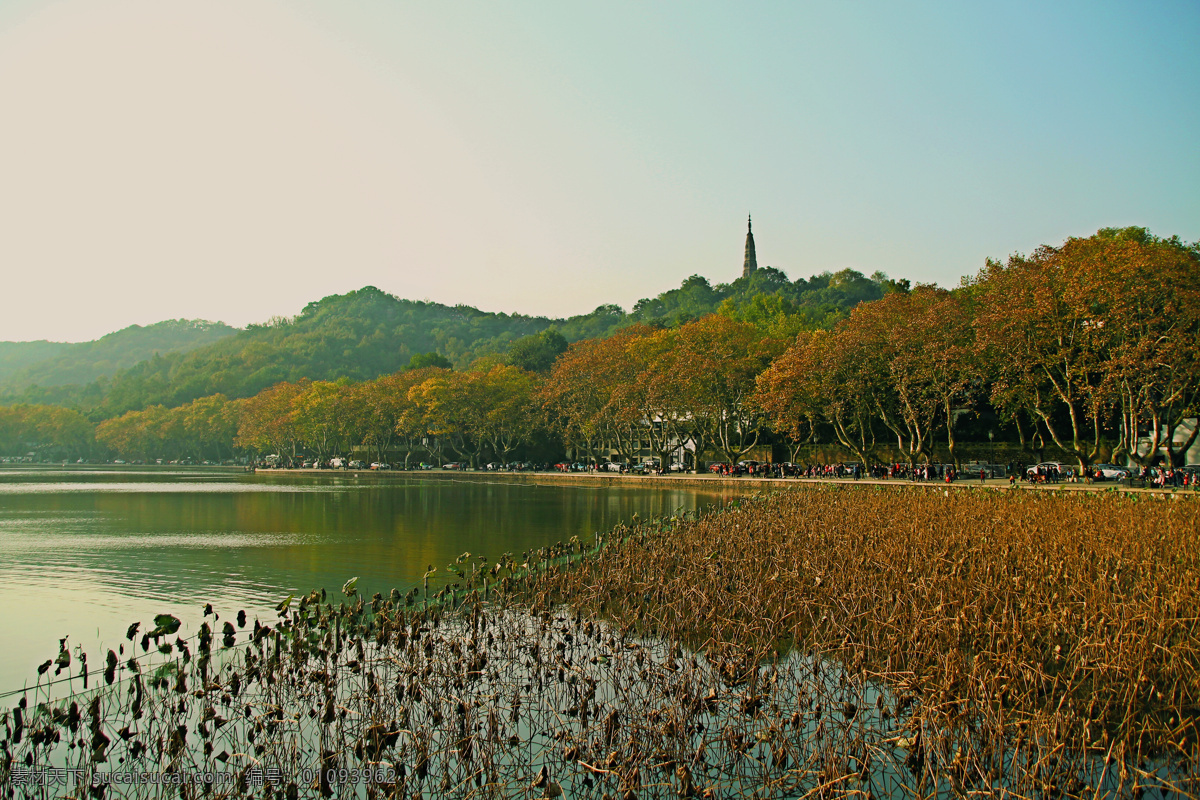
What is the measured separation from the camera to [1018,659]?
8094 millimetres

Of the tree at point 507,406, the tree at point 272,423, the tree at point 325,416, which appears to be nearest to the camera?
the tree at point 507,406

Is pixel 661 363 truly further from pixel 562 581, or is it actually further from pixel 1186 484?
pixel 562 581

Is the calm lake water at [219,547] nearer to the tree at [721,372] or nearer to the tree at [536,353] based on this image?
the tree at [721,372]

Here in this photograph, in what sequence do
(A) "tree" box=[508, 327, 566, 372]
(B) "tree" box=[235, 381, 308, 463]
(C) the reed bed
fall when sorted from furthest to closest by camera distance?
(A) "tree" box=[508, 327, 566, 372], (B) "tree" box=[235, 381, 308, 463], (C) the reed bed

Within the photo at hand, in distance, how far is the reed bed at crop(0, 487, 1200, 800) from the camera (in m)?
6.36

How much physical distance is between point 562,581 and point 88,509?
1192 inches

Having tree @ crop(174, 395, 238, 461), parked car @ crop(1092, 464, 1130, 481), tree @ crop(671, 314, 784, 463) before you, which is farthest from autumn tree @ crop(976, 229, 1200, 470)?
tree @ crop(174, 395, 238, 461)

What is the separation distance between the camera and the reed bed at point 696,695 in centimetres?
636

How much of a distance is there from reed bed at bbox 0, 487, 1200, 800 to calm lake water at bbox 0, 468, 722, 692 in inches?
95.8

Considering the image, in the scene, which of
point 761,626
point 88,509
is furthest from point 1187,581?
point 88,509

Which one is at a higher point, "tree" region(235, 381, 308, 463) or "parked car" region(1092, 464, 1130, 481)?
"tree" region(235, 381, 308, 463)

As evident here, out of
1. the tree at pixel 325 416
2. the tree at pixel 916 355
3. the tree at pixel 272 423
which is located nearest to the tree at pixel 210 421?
the tree at pixel 272 423

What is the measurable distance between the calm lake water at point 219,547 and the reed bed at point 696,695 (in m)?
2.43

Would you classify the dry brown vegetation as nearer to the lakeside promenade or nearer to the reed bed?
the reed bed
